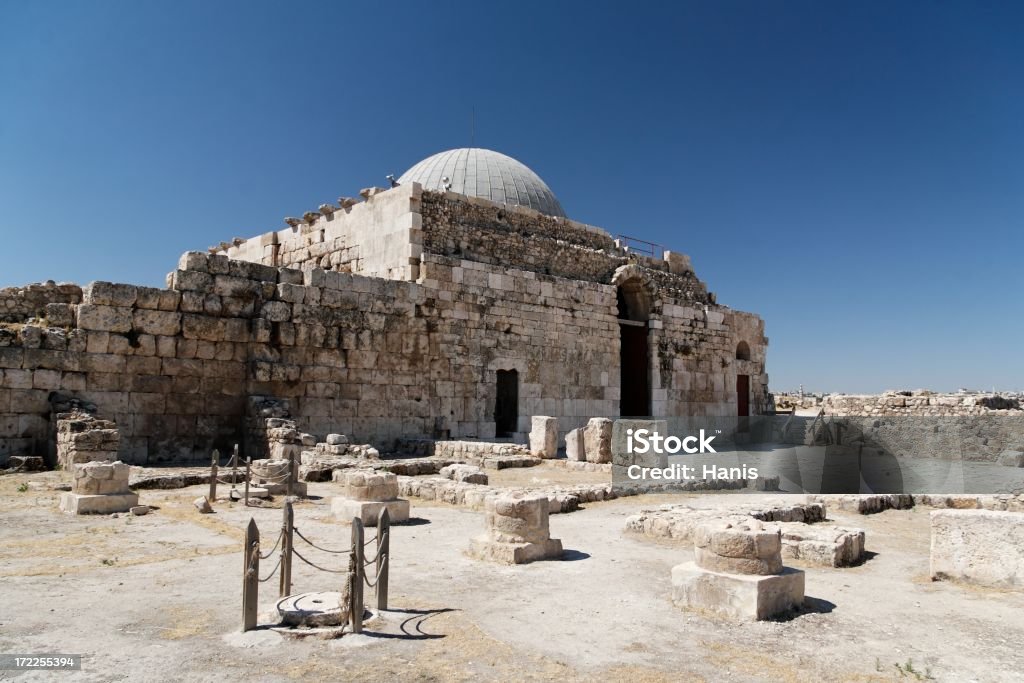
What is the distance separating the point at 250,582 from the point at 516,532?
2753 millimetres

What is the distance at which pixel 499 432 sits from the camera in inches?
729

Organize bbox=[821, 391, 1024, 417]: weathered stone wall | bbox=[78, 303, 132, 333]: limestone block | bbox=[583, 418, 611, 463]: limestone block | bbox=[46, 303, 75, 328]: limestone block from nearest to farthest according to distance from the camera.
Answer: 1. bbox=[46, 303, 75, 328]: limestone block
2. bbox=[78, 303, 132, 333]: limestone block
3. bbox=[583, 418, 611, 463]: limestone block
4. bbox=[821, 391, 1024, 417]: weathered stone wall

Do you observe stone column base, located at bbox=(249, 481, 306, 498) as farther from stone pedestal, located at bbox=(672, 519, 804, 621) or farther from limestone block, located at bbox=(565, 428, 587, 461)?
limestone block, located at bbox=(565, 428, 587, 461)

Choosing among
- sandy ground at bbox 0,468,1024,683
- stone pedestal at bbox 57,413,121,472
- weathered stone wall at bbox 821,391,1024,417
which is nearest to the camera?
sandy ground at bbox 0,468,1024,683

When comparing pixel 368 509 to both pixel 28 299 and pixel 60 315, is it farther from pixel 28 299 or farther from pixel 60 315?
pixel 28 299

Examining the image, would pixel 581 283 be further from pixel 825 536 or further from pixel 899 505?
pixel 825 536

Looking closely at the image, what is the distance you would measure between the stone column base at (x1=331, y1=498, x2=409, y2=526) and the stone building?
6.31 metres

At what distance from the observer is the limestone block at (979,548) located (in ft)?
18.9

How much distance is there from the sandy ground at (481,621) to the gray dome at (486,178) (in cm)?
1673

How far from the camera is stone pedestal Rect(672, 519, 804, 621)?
5.00m

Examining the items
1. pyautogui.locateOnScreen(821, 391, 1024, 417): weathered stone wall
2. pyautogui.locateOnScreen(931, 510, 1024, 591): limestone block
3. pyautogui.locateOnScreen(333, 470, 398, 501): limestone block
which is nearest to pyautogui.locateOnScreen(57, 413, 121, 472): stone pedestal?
pyautogui.locateOnScreen(333, 470, 398, 501): limestone block

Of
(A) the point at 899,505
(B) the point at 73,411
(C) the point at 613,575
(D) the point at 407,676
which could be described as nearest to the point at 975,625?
(C) the point at 613,575

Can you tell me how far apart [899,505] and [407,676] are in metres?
8.89

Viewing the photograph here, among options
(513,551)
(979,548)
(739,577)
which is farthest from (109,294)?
(979,548)
